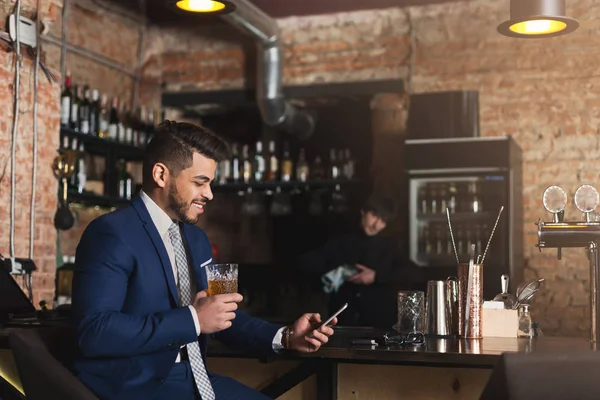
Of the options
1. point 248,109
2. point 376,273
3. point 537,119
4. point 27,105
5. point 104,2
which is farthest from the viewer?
point 248,109

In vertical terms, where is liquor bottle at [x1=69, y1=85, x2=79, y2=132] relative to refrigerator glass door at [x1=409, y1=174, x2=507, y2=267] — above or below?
above

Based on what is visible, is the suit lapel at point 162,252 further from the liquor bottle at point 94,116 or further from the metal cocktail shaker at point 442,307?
the liquor bottle at point 94,116

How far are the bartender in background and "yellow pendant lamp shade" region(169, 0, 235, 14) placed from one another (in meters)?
1.82

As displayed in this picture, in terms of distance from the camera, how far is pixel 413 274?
560 centimetres

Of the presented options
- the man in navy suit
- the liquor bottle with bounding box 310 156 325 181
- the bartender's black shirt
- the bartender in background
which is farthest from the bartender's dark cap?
the man in navy suit

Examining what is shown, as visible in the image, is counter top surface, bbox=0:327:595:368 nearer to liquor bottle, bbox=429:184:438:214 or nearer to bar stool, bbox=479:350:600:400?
bar stool, bbox=479:350:600:400

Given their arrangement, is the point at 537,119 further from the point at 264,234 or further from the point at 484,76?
the point at 264,234

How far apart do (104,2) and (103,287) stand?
507 centimetres

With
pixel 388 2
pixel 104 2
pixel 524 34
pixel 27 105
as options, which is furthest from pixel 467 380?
pixel 104 2

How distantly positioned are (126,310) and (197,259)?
0.34 m

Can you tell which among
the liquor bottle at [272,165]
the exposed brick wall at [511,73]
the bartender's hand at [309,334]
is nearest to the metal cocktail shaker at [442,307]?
the bartender's hand at [309,334]

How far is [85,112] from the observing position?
6.05 meters

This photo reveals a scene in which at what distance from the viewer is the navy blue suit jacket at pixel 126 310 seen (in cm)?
219

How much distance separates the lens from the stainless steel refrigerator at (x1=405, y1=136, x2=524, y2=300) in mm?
5719
